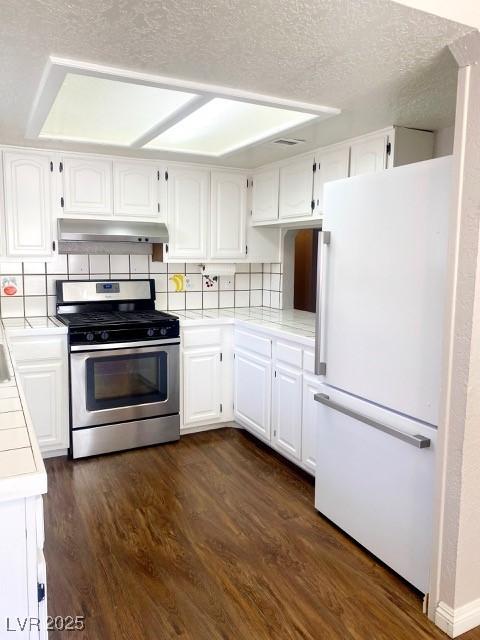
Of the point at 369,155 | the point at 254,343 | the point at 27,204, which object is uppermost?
the point at 369,155

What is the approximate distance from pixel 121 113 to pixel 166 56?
36.9 inches

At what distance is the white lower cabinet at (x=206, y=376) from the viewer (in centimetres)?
370

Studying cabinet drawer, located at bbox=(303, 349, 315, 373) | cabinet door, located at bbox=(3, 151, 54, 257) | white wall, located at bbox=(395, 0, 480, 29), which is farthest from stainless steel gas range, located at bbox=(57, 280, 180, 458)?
white wall, located at bbox=(395, 0, 480, 29)

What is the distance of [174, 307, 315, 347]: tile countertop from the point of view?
315 centimetres

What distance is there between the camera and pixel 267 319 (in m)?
3.72

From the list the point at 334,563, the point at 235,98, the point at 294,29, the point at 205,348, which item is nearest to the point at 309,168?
the point at 235,98

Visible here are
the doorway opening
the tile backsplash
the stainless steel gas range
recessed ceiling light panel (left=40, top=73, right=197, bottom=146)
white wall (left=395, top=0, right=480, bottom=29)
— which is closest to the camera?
white wall (left=395, top=0, right=480, bottom=29)

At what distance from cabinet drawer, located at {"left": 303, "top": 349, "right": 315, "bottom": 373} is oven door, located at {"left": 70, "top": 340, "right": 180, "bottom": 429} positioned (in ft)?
3.45

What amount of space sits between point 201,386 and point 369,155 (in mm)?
2009

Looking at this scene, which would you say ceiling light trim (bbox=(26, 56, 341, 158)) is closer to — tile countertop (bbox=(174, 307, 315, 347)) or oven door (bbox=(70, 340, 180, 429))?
tile countertop (bbox=(174, 307, 315, 347))

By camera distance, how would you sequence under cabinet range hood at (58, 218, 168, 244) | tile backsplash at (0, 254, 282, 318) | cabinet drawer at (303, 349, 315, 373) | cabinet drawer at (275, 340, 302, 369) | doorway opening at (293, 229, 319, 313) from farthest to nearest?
doorway opening at (293, 229, 319, 313), tile backsplash at (0, 254, 282, 318), under cabinet range hood at (58, 218, 168, 244), cabinet drawer at (275, 340, 302, 369), cabinet drawer at (303, 349, 315, 373)

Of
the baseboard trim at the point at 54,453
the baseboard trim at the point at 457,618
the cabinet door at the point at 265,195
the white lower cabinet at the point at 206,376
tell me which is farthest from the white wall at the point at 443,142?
the baseboard trim at the point at 54,453

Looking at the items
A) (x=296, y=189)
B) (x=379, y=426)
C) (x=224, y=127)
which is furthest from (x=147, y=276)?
(x=379, y=426)

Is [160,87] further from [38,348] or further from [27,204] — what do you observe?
[38,348]
